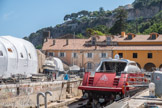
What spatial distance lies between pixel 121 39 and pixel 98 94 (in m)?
38.9

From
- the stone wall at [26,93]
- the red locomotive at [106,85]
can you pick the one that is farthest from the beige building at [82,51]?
the red locomotive at [106,85]

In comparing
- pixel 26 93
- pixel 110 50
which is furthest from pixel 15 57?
pixel 110 50

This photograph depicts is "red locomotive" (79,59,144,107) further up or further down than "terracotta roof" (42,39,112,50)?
further down

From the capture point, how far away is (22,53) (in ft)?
81.2

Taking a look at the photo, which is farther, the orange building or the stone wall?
the orange building

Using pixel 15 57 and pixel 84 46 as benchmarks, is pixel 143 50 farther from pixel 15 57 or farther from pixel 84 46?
pixel 15 57

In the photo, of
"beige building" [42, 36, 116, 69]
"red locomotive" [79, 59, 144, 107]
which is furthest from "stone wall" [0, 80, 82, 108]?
"beige building" [42, 36, 116, 69]

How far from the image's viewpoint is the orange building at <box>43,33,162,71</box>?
50.5 meters

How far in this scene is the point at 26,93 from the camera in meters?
16.5

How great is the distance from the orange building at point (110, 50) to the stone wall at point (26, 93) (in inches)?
1204

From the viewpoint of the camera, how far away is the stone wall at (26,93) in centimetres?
1476

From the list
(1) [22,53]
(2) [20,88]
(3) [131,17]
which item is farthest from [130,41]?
(3) [131,17]

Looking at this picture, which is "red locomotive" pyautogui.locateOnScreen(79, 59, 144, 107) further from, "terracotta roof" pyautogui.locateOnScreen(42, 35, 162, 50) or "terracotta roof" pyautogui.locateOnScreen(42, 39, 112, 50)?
"terracotta roof" pyautogui.locateOnScreen(42, 39, 112, 50)

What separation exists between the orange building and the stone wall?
30573 mm
